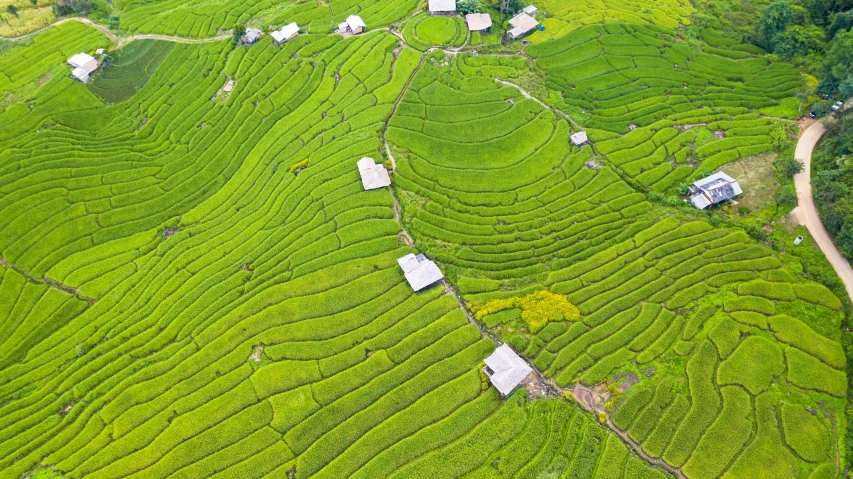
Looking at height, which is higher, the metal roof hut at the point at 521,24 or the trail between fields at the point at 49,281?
the metal roof hut at the point at 521,24

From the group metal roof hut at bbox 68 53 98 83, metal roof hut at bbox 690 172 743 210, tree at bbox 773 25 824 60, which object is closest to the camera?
metal roof hut at bbox 690 172 743 210

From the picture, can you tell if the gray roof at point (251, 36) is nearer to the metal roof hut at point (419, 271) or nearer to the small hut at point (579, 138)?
the metal roof hut at point (419, 271)

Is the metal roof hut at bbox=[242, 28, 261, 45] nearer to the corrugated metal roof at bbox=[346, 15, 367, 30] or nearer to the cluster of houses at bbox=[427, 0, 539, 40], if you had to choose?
the corrugated metal roof at bbox=[346, 15, 367, 30]

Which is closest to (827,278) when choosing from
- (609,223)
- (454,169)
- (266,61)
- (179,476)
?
(609,223)

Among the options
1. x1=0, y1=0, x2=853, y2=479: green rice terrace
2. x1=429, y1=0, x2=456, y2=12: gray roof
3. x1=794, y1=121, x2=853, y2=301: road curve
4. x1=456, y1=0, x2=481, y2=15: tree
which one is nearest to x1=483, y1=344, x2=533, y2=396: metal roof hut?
x1=0, y1=0, x2=853, y2=479: green rice terrace

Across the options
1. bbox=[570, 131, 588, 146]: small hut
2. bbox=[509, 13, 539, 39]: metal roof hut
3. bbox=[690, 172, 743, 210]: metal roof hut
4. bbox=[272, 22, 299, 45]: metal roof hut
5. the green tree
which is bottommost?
bbox=[690, 172, 743, 210]: metal roof hut

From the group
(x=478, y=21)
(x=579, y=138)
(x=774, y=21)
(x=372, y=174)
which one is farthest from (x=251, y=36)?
(x=774, y=21)

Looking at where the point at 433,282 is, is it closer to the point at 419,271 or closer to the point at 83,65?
the point at 419,271

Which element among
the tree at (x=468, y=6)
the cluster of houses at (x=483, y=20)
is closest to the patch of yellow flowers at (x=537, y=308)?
the cluster of houses at (x=483, y=20)
